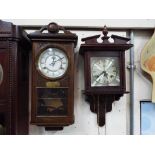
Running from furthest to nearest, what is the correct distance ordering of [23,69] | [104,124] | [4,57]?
[104,124] → [23,69] → [4,57]

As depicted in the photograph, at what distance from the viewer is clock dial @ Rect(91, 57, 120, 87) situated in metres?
1.18

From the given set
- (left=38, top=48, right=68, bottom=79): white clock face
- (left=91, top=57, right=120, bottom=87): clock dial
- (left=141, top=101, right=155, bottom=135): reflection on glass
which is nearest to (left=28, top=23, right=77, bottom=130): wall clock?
(left=38, top=48, right=68, bottom=79): white clock face

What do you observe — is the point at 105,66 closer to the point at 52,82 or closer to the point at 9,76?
the point at 52,82

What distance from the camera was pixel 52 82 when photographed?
1142 millimetres

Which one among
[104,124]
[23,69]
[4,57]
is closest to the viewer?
[4,57]

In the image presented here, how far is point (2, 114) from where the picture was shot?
3.60 ft

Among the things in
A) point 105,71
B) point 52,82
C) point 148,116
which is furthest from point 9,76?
point 148,116

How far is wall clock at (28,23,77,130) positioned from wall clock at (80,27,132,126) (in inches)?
3.2

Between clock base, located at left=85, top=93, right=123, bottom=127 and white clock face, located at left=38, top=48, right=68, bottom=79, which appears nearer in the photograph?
white clock face, located at left=38, top=48, right=68, bottom=79

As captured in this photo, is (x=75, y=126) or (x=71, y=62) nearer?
(x=71, y=62)

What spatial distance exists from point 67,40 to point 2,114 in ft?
1.44

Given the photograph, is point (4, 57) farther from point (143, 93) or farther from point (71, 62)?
point (143, 93)

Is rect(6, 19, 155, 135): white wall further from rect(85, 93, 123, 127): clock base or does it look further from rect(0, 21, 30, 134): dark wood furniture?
rect(0, 21, 30, 134): dark wood furniture

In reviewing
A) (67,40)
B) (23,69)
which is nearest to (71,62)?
(67,40)
